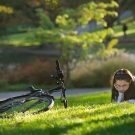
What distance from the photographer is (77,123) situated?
18.0 ft

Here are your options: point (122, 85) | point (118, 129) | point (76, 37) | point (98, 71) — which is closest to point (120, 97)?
point (122, 85)

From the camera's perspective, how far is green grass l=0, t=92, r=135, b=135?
524cm

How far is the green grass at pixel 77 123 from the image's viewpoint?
5238 millimetres

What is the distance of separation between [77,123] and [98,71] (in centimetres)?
1539

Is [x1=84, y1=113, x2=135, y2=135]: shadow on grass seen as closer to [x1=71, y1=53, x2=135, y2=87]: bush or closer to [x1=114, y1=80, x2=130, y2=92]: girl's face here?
[x1=114, y1=80, x2=130, y2=92]: girl's face

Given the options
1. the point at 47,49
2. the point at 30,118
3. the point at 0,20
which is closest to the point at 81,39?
the point at 30,118

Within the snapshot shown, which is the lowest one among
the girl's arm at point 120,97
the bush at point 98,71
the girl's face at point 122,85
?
the bush at point 98,71

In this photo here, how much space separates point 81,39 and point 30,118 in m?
15.2

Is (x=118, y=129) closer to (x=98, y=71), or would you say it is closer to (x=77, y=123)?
(x=77, y=123)

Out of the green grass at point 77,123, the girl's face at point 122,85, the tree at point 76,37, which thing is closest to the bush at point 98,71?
the tree at point 76,37

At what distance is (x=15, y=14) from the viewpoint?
44.7 metres

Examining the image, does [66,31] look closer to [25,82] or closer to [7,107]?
[25,82]

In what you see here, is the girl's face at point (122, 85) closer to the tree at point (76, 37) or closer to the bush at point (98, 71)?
the bush at point (98, 71)

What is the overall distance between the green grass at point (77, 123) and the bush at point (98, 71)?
14200mm
